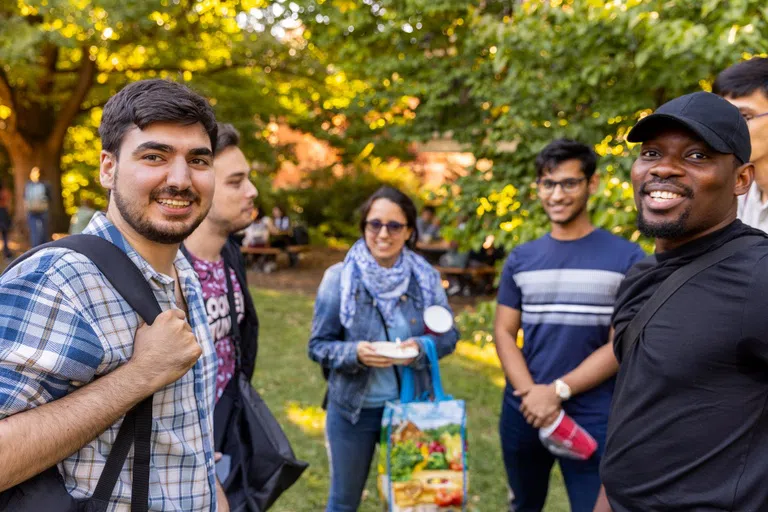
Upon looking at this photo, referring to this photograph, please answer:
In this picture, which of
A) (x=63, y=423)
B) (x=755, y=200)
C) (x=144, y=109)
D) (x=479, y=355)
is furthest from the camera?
(x=479, y=355)

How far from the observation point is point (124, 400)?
4.52 ft

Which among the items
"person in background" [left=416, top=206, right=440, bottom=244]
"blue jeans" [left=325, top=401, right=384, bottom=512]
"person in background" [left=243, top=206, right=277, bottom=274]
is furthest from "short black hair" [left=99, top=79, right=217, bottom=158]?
"person in background" [left=243, top=206, right=277, bottom=274]

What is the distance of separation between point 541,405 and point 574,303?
52cm

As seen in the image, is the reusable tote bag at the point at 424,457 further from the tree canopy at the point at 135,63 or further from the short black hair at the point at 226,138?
the tree canopy at the point at 135,63

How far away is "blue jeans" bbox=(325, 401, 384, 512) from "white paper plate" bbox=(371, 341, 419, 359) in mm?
377

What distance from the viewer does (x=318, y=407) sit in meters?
5.84

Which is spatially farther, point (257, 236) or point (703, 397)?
point (257, 236)

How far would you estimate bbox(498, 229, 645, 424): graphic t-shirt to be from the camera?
111 inches

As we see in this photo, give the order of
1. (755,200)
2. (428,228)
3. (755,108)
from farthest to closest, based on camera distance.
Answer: (428,228) → (755,200) → (755,108)

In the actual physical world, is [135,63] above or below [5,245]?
above

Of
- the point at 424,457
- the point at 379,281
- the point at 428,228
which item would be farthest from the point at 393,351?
the point at 428,228

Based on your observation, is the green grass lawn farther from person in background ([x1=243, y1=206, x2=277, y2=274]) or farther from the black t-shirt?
person in background ([x1=243, y1=206, x2=277, y2=274])

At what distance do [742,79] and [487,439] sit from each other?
369 centimetres

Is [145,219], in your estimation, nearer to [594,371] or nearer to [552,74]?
[594,371]
